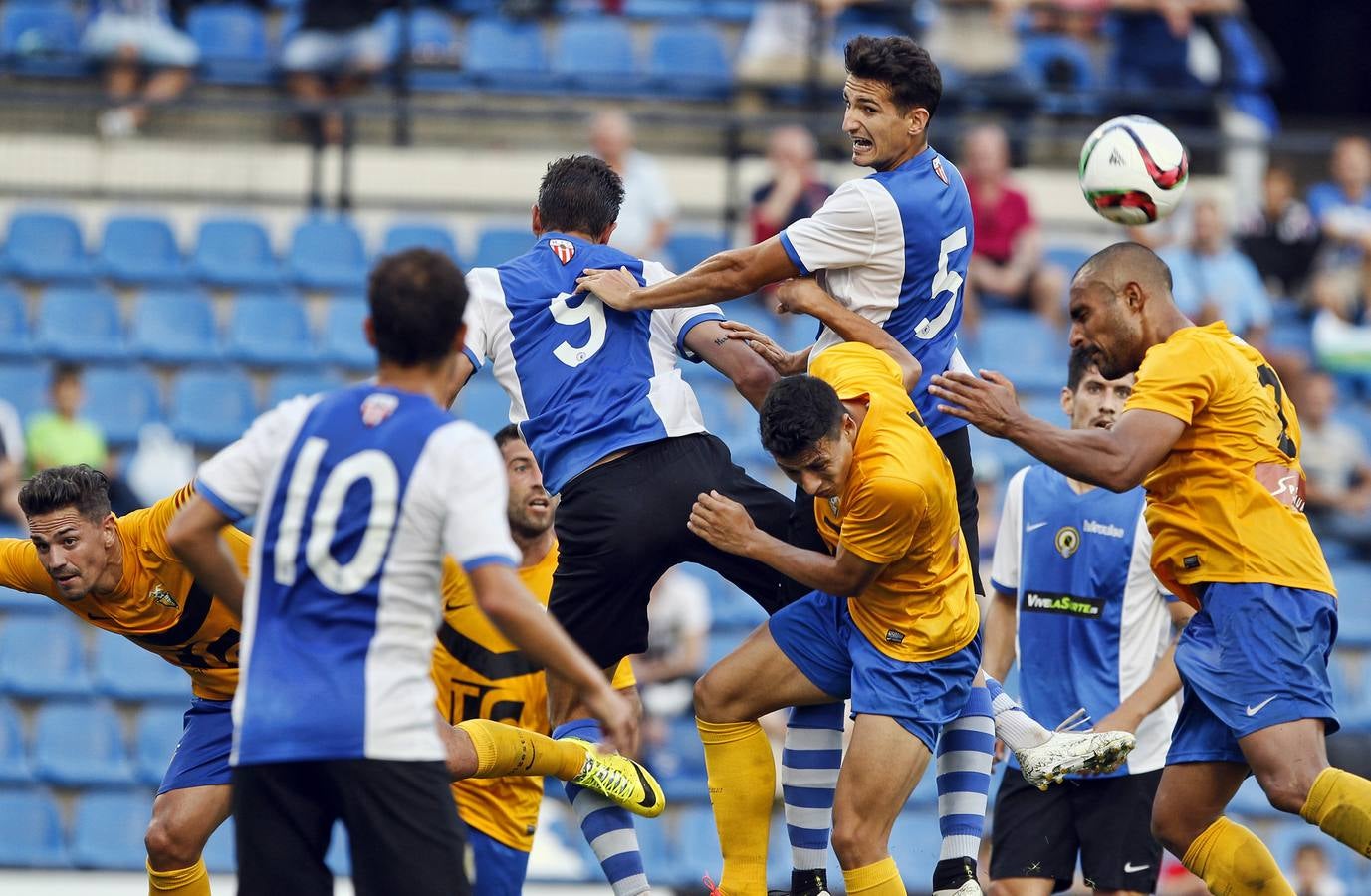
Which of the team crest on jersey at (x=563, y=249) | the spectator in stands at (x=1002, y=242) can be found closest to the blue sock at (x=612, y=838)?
the team crest on jersey at (x=563, y=249)

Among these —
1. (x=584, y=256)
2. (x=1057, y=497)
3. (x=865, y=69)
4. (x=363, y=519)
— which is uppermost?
(x=865, y=69)

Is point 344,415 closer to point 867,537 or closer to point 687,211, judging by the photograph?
point 867,537

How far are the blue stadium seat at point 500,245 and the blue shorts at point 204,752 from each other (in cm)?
684

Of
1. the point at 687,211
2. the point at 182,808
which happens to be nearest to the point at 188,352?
the point at 687,211

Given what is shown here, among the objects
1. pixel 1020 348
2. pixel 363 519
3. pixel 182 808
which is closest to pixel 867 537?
pixel 363 519

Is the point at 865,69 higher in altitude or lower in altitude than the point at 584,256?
higher

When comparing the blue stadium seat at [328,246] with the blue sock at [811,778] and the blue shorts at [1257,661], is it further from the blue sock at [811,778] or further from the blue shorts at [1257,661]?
the blue shorts at [1257,661]

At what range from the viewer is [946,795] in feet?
24.2

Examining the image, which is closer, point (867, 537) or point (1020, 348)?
point (867, 537)

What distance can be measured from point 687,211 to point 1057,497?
6.96 meters

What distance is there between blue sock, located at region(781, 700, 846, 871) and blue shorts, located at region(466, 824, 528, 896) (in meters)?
1.30

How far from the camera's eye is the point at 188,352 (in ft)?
44.8

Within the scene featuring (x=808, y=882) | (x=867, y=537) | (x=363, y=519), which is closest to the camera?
(x=363, y=519)

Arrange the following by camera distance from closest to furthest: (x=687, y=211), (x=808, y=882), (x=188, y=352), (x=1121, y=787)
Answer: (x=808, y=882) < (x=1121, y=787) < (x=188, y=352) < (x=687, y=211)
